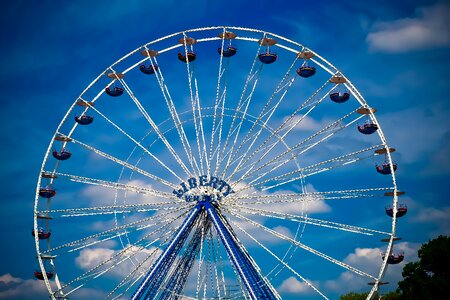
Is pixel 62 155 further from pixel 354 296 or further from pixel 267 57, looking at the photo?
pixel 354 296

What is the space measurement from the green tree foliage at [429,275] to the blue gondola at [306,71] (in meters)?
13.1

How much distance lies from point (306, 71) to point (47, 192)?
660 inches

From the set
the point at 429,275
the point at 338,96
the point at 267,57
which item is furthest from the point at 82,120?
the point at 429,275

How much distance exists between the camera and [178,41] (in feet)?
113

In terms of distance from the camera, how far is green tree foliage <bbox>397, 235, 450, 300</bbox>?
1270 inches

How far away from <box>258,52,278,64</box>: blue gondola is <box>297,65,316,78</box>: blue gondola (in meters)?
1.63

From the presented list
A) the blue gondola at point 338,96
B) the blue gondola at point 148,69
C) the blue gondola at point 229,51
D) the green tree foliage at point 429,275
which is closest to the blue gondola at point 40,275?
the blue gondola at point 148,69

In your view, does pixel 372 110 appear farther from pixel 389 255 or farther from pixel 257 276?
pixel 257 276

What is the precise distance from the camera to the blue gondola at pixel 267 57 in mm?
32344

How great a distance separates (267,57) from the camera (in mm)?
32375

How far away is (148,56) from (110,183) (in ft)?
28.0

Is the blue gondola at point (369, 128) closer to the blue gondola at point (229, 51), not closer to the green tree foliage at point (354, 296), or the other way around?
the blue gondola at point (229, 51)

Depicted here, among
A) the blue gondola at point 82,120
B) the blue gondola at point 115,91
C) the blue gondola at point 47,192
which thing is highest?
the blue gondola at point 115,91

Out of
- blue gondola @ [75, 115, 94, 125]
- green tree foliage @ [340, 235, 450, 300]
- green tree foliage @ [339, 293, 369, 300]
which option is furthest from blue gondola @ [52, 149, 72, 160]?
green tree foliage @ [339, 293, 369, 300]
